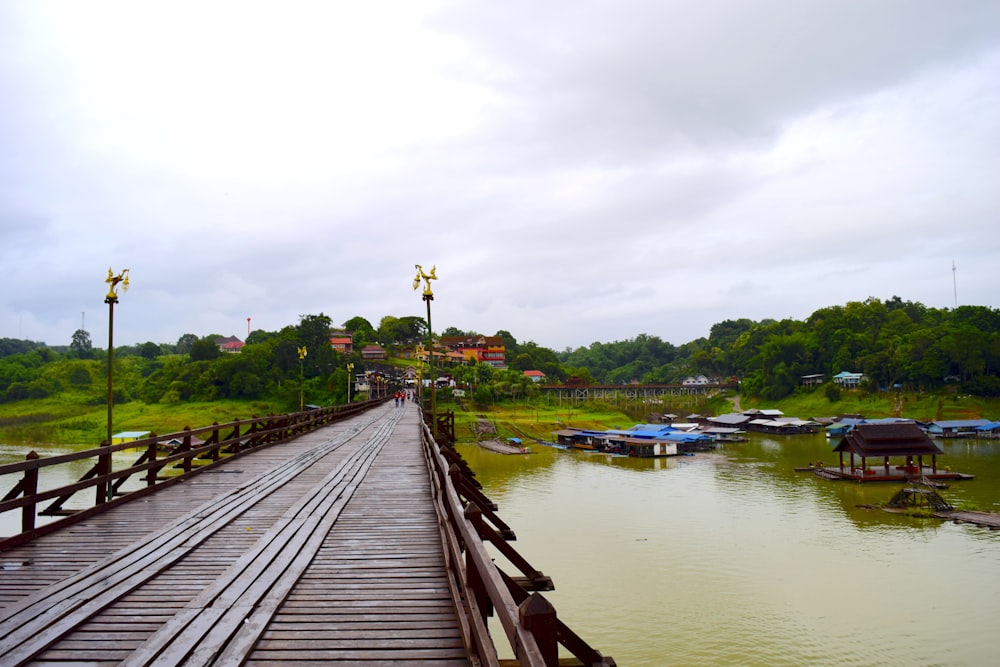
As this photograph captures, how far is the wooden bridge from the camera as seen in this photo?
4.37m

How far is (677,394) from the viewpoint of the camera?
123 m

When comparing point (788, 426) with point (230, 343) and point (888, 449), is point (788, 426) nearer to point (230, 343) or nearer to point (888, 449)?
point (888, 449)

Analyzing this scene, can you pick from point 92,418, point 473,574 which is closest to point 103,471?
point 473,574

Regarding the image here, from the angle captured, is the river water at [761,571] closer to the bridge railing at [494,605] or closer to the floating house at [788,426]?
the bridge railing at [494,605]

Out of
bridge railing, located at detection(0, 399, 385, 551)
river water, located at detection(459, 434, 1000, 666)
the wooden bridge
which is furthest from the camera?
river water, located at detection(459, 434, 1000, 666)

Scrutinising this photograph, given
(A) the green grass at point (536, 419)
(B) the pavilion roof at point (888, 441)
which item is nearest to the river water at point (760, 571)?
(B) the pavilion roof at point (888, 441)

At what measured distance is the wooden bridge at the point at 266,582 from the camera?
14.3ft

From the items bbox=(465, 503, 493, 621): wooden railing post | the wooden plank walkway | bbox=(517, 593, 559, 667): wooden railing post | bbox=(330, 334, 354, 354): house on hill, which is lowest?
the wooden plank walkway

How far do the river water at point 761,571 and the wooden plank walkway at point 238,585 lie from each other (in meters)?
10.1

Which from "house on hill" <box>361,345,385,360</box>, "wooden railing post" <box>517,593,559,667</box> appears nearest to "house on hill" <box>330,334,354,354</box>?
"house on hill" <box>361,345,385,360</box>

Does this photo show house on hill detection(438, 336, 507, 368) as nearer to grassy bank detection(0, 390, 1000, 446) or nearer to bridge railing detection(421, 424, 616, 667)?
grassy bank detection(0, 390, 1000, 446)

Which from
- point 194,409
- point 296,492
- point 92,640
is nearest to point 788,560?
point 296,492

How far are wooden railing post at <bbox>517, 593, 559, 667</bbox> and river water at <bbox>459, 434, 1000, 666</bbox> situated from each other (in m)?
14.1

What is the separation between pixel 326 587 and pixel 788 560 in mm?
21860
